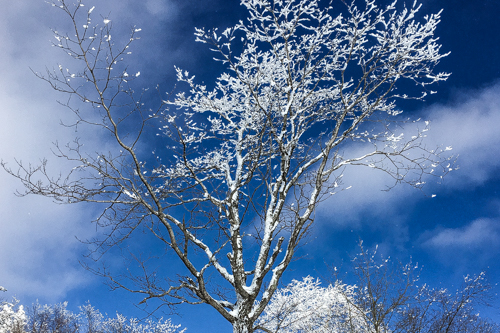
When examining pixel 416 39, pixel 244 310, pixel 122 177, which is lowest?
pixel 244 310

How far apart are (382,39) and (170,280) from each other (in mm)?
5816

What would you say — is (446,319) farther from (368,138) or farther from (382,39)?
(382,39)

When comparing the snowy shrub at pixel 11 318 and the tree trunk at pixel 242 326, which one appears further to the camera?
the snowy shrub at pixel 11 318

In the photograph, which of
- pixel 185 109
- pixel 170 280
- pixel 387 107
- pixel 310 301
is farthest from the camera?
pixel 310 301

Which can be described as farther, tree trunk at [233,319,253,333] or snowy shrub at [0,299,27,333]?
snowy shrub at [0,299,27,333]

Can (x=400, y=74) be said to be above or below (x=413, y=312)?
above

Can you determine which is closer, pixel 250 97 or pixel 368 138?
pixel 368 138

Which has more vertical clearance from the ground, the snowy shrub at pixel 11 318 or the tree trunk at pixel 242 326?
the snowy shrub at pixel 11 318

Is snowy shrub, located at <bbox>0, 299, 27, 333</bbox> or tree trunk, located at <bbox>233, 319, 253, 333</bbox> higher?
snowy shrub, located at <bbox>0, 299, 27, 333</bbox>

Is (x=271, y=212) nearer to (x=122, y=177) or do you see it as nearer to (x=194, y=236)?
(x=194, y=236)

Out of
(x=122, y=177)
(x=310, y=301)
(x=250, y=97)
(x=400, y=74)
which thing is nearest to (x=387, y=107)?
(x=400, y=74)

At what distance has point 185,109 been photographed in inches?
340

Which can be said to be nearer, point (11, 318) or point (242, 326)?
point (242, 326)

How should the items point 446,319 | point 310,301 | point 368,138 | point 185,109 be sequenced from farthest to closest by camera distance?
point 310,301 → point 185,109 → point 446,319 → point 368,138
